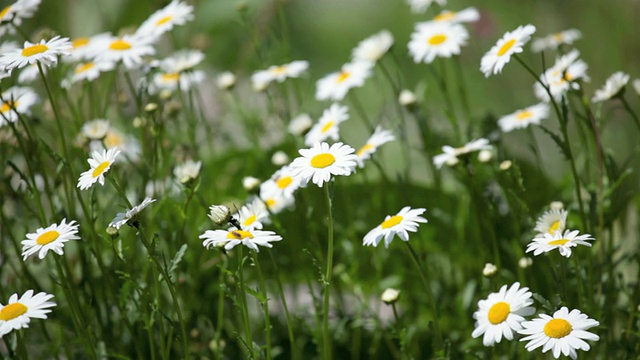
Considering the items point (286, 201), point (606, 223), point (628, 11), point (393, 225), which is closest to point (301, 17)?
point (628, 11)

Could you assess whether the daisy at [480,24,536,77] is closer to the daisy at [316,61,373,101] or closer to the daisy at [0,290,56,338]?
the daisy at [316,61,373,101]

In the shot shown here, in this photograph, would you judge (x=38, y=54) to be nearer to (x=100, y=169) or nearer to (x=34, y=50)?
(x=34, y=50)

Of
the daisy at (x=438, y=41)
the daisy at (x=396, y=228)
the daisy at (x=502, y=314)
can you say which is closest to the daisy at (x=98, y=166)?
the daisy at (x=396, y=228)

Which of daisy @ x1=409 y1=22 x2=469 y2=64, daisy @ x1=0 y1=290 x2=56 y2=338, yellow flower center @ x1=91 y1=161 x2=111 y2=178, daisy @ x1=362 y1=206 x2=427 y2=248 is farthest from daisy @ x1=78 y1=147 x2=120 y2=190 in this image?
daisy @ x1=409 y1=22 x2=469 y2=64

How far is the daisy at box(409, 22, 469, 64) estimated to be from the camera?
106cm

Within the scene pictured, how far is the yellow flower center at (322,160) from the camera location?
75cm

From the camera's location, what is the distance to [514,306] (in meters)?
0.72

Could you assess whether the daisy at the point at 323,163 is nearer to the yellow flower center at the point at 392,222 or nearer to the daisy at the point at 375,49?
the yellow flower center at the point at 392,222

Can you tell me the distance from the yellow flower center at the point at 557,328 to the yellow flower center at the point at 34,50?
0.55 m

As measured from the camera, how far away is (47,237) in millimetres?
764

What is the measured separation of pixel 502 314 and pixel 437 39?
485 mm

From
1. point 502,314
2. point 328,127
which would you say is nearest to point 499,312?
point 502,314

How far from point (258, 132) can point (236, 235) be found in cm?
64

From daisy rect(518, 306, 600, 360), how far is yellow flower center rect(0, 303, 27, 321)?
1.42 ft
